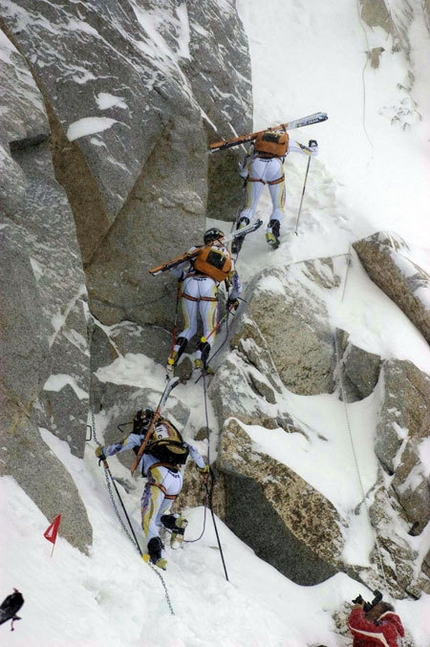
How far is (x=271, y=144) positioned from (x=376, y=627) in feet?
23.2

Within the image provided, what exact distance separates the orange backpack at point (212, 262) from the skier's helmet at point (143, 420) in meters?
2.48

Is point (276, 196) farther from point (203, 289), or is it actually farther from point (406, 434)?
point (406, 434)

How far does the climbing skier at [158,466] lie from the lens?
286 inches

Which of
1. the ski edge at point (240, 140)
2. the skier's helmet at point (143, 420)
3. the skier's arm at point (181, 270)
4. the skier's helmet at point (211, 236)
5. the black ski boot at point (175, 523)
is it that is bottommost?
the black ski boot at point (175, 523)

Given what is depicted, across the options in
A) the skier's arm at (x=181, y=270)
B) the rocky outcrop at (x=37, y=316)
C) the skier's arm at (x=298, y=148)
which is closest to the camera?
the rocky outcrop at (x=37, y=316)

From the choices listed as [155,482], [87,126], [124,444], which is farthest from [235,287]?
[155,482]

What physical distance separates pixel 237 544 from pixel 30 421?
3.13 m

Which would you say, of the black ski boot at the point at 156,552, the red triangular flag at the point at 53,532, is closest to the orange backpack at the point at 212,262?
the black ski boot at the point at 156,552

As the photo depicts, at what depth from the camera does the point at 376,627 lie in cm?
734

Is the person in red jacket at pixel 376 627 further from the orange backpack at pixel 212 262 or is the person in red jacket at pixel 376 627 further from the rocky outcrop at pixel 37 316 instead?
the orange backpack at pixel 212 262

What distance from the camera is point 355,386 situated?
10.0 metres

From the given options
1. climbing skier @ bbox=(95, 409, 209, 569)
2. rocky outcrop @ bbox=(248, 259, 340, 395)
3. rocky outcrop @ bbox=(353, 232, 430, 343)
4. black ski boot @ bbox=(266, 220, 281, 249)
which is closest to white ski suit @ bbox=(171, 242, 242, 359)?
rocky outcrop @ bbox=(248, 259, 340, 395)

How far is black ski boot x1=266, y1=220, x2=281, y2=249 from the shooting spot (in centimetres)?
1101

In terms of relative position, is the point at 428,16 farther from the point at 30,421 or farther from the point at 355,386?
the point at 30,421
